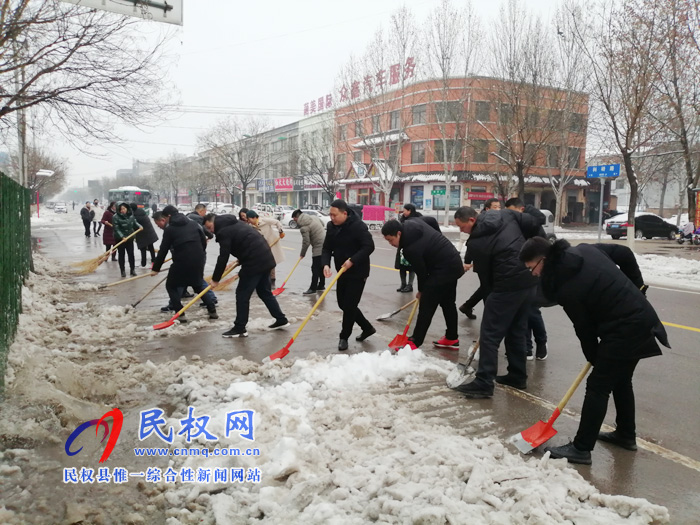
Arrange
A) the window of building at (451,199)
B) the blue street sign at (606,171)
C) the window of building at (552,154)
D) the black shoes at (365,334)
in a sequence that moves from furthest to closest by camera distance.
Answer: the window of building at (451,199)
the window of building at (552,154)
the blue street sign at (606,171)
the black shoes at (365,334)

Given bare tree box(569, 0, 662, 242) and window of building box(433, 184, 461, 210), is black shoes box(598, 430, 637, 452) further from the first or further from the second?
window of building box(433, 184, 461, 210)

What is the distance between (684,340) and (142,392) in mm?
6423

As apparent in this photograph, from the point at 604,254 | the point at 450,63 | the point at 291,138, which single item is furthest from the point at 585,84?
the point at 291,138

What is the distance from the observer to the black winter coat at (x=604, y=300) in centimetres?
325

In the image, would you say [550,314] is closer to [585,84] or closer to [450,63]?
[585,84]

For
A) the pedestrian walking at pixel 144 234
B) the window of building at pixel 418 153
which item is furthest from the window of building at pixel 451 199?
the pedestrian walking at pixel 144 234

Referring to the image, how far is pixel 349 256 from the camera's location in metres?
6.25

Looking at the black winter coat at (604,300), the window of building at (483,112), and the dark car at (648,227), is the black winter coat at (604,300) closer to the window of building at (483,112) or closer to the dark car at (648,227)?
the dark car at (648,227)

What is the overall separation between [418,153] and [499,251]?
39392 millimetres

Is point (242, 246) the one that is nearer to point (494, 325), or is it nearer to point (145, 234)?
point (494, 325)

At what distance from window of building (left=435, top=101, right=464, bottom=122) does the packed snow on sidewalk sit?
25459mm

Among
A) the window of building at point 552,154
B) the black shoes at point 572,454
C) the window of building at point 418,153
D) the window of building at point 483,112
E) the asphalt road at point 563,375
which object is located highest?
the window of building at point 483,112

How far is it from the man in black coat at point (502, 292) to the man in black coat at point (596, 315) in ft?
3.77

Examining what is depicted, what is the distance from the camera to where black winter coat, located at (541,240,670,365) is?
10.7ft
